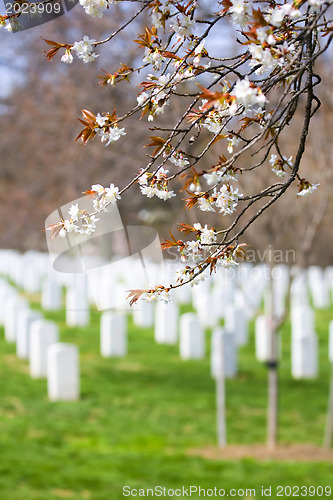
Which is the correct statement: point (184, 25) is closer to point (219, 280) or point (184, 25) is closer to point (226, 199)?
point (226, 199)

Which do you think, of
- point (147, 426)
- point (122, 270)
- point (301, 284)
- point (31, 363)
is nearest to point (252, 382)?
point (147, 426)

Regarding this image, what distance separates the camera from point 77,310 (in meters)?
13.9

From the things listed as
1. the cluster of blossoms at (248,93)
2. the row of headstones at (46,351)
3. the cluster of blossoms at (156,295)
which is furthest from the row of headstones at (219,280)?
the cluster of blossoms at (248,93)

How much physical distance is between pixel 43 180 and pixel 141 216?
19.2 ft

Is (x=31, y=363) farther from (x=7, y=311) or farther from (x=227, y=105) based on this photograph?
(x=227, y=105)

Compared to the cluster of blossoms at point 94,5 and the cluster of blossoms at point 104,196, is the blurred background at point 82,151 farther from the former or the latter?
the cluster of blossoms at point 104,196

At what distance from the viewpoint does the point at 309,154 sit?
866cm

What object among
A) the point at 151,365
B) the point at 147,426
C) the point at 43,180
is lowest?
the point at 147,426

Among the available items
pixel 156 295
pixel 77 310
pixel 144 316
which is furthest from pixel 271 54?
pixel 77 310

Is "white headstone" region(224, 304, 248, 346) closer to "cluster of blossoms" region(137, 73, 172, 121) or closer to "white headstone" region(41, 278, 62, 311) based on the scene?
"white headstone" region(41, 278, 62, 311)

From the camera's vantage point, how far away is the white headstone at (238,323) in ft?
38.5

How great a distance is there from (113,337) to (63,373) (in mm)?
2434

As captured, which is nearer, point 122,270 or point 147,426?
point 147,426

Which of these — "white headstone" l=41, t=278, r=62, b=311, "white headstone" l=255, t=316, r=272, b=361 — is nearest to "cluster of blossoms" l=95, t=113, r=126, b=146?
"white headstone" l=255, t=316, r=272, b=361
